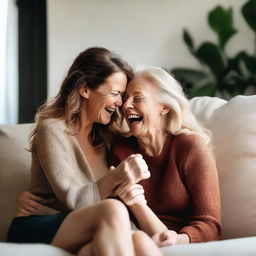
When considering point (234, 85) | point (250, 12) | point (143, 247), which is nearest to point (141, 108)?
point (143, 247)

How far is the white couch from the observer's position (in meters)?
1.61

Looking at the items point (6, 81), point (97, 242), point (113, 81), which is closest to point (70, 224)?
point (97, 242)

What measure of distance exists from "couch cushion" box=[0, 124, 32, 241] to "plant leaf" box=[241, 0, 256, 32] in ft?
4.92

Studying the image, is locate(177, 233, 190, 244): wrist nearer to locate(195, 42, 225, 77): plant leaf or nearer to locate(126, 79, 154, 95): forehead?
locate(126, 79, 154, 95): forehead

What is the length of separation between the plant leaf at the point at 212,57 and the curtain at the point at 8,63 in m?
0.99

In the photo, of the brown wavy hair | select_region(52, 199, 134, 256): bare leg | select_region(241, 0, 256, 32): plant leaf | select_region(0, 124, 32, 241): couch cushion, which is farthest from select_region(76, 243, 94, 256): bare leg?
select_region(241, 0, 256, 32): plant leaf

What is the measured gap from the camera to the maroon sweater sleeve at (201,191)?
149cm

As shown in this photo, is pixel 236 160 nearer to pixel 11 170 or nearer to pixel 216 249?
pixel 216 249

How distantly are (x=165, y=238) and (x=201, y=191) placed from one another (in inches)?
7.9

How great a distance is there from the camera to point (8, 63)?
2.61 meters

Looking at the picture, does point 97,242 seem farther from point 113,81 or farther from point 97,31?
point 97,31

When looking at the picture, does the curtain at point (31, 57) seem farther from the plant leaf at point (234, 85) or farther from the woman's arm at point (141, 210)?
the woman's arm at point (141, 210)

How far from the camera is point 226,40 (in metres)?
2.82

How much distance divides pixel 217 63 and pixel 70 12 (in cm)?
85
